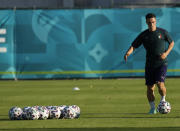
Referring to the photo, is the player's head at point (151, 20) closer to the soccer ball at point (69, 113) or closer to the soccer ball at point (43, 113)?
the soccer ball at point (69, 113)

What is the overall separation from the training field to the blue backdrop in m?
0.84

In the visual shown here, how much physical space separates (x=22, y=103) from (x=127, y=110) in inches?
150

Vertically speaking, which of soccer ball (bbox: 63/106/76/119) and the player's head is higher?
the player's head

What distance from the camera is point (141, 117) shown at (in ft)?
44.7

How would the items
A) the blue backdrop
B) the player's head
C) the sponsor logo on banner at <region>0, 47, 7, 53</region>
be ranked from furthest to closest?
the sponsor logo on banner at <region>0, 47, 7, 53</region>, the blue backdrop, the player's head

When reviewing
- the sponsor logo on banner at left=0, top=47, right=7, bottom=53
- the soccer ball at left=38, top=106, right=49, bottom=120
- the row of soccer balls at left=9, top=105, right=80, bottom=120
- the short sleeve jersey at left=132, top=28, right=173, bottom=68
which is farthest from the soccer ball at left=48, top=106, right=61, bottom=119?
the sponsor logo on banner at left=0, top=47, right=7, bottom=53

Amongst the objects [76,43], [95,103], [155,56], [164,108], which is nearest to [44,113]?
[164,108]

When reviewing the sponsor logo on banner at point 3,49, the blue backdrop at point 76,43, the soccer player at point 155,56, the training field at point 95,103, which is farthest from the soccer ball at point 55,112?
the sponsor logo on banner at point 3,49

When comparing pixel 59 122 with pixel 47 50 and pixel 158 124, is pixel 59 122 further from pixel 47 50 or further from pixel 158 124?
pixel 47 50

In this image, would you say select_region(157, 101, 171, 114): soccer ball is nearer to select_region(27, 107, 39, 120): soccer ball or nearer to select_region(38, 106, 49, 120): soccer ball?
select_region(38, 106, 49, 120): soccer ball

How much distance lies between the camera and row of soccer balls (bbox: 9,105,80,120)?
13.3 m

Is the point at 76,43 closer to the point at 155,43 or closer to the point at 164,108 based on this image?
the point at 155,43

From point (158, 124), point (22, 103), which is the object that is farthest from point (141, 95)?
point (158, 124)

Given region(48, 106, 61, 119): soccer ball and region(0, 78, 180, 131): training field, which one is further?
region(48, 106, 61, 119): soccer ball
